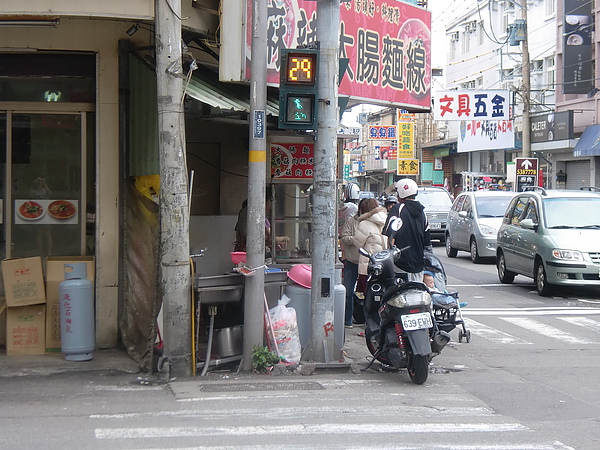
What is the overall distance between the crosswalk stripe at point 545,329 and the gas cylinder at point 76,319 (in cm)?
596

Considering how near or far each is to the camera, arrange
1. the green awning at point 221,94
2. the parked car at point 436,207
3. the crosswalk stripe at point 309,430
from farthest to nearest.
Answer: the parked car at point 436,207 → the green awning at point 221,94 → the crosswalk stripe at point 309,430

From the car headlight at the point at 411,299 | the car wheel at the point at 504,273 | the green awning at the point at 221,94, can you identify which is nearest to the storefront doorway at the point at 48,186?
the green awning at the point at 221,94

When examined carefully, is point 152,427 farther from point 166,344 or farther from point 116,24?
point 116,24

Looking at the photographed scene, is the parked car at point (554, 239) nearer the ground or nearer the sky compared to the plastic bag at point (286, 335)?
nearer the sky

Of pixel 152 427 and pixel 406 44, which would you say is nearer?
pixel 152 427

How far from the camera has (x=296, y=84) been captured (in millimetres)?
7785

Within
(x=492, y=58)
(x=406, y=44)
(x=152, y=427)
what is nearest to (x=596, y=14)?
(x=492, y=58)

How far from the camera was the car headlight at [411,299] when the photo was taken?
7454mm

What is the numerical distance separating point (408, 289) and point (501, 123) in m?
30.0

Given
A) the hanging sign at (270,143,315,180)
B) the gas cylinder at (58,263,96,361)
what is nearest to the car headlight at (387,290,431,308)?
the hanging sign at (270,143,315,180)

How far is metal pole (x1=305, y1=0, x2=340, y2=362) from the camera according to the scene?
317 inches

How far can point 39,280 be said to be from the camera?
8.80m

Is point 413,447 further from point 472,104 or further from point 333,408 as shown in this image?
point 472,104

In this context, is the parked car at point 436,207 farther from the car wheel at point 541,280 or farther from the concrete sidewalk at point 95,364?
the concrete sidewalk at point 95,364
